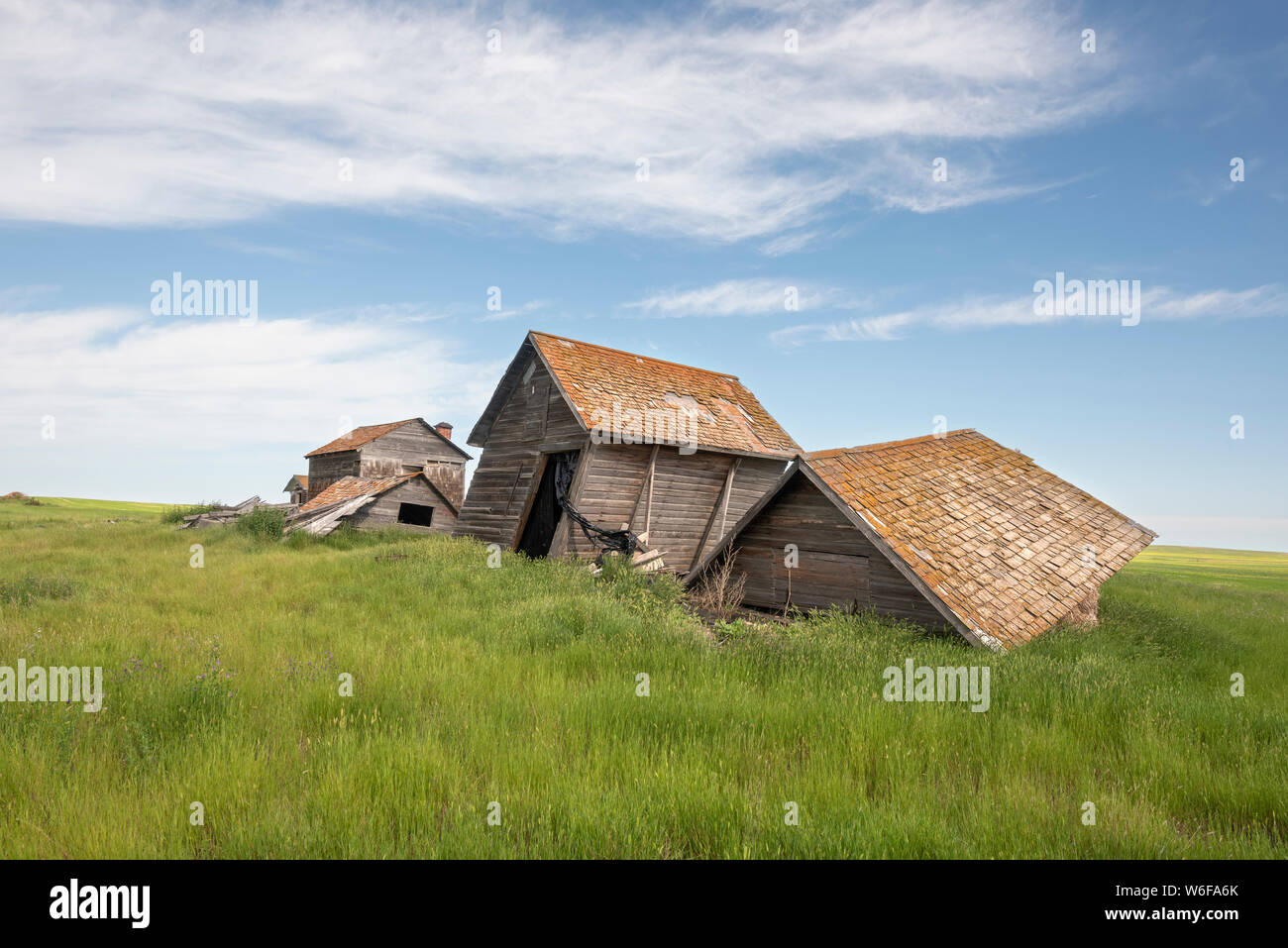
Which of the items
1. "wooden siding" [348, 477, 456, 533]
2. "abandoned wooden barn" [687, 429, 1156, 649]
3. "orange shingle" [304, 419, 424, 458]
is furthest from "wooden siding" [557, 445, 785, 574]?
"orange shingle" [304, 419, 424, 458]

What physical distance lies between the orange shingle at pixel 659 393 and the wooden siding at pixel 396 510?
1151 centimetres

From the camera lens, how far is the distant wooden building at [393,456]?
3266 cm

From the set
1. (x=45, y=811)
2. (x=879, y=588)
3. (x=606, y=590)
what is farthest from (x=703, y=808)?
(x=606, y=590)

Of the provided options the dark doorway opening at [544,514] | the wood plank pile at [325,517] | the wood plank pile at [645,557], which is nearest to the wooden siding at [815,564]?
the wood plank pile at [645,557]

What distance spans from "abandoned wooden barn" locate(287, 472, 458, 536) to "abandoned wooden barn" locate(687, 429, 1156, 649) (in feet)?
56.4

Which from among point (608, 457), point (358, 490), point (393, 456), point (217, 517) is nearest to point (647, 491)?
point (608, 457)

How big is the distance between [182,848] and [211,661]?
12.0ft

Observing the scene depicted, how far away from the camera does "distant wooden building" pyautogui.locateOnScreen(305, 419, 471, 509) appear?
107 feet

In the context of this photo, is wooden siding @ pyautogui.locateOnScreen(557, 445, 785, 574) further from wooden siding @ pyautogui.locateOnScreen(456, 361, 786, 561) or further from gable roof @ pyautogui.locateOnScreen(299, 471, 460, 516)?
gable roof @ pyautogui.locateOnScreen(299, 471, 460, 516)
